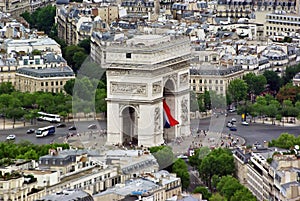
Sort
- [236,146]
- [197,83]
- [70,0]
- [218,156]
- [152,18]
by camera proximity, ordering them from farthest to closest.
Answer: [70,0] → [152,18] → [197,83] → [236,146] → [218,156]

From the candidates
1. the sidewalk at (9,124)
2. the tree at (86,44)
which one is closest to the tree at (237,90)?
the sidewalk at (9,124)

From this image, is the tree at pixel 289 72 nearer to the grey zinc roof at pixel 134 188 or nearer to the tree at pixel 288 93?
the tree at pixel 288 93

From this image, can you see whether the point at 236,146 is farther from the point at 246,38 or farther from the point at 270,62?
the point at 246,38

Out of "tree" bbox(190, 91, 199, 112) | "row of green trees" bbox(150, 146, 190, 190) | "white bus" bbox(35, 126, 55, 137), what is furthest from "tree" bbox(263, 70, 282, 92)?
"row of green trees" bbox(150, 146, 190, 190)

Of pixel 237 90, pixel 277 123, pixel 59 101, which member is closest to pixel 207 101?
pixel 237 90

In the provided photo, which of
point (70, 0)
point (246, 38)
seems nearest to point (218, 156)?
point (246, 38)

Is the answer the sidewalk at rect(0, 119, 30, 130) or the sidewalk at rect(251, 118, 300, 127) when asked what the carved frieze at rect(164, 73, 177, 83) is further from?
the sidewalk at rect(0, 119, 30, 130)

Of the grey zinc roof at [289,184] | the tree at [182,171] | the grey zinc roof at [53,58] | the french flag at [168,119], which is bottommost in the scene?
the grey zinc roof at [53,58]
